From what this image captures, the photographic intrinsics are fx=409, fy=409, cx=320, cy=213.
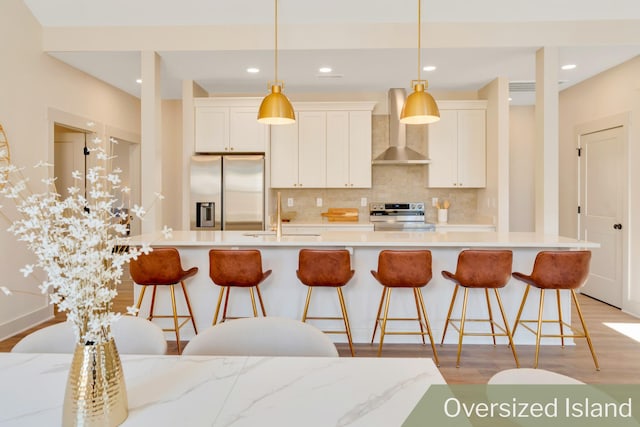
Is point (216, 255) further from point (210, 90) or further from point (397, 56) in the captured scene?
point (210, 90)

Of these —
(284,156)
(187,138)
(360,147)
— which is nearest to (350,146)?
(360,147)

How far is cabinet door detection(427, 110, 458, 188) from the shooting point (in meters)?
5.46

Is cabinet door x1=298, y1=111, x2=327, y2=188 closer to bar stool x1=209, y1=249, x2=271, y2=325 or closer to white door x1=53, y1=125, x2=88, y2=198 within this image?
bar stool x1=209, y1=249, x2=271, y2=325

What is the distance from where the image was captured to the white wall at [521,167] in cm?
621

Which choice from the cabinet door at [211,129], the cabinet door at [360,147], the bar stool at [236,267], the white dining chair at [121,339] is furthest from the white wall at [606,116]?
the white dining chair at [121,339]

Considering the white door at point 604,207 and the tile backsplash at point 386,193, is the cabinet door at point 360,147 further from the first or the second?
the white door at point 604,207

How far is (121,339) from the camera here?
59.2 inches

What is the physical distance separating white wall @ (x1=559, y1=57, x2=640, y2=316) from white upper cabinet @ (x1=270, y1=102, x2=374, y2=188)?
2.66 metres

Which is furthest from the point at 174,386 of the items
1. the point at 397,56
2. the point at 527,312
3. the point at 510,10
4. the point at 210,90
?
the point at 210,90

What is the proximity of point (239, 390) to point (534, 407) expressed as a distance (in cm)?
78

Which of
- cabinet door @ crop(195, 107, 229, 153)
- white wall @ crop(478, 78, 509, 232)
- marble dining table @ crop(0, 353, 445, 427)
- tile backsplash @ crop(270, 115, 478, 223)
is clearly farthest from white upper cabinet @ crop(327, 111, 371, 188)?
marble dining table @ crop(0, 353, 445, 427)

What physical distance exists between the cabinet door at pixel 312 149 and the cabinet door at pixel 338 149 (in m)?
0.07

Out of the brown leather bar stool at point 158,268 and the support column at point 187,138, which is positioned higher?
the support column at point 187,138

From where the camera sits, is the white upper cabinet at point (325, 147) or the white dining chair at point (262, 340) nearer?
the white dining chair at point (262, 340)
